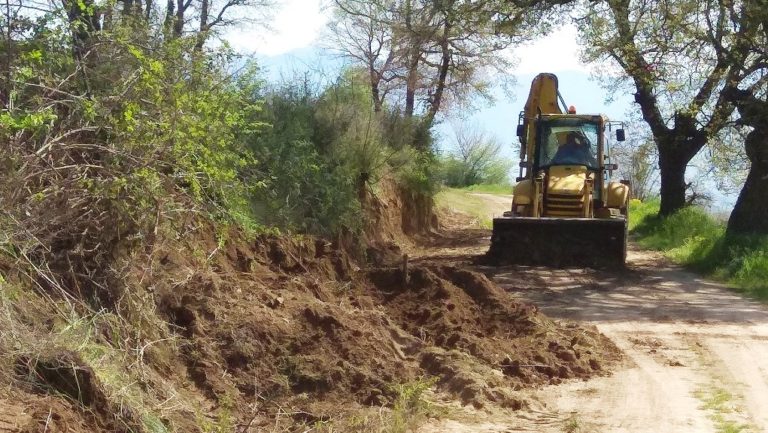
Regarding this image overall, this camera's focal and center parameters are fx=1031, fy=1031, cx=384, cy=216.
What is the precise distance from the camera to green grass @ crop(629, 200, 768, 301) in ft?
55.9

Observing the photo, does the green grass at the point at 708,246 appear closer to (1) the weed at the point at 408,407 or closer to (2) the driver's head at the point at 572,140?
(2) the driver's head at the point at 572,140

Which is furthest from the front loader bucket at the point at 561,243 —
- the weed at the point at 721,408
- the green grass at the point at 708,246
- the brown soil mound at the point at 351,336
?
the weed at the point at 721,408

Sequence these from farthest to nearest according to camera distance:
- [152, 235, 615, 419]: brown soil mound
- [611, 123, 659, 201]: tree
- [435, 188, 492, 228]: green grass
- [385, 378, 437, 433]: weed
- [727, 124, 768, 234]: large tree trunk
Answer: [435, 188, 492, 228]: green grass, [611, 123, 659, 201]: tree, [727, 124, 768, 234]: large tree trunk, [152, 235, 615, 419]: brown soil mound, [385, 378, 437, 433]: weed

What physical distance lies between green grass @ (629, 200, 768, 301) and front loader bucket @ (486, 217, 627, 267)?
2041 mm

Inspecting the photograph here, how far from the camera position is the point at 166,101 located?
8.69m

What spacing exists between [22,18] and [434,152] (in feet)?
65.8

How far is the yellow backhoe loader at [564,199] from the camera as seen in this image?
57.7 feet

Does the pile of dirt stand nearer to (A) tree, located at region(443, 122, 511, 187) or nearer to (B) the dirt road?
(B) the dirt road

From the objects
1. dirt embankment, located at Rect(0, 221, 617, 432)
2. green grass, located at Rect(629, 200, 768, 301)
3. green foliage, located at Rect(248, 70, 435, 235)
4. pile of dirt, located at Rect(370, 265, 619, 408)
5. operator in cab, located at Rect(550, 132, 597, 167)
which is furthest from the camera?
operator in cab, located at Rect(550, 132, 597, 167)

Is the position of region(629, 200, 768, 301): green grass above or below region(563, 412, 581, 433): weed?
above

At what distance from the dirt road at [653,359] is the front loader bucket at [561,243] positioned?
0.38 m

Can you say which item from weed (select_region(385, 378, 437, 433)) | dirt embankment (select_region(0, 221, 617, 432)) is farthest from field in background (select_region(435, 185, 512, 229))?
weed (select_region(385, 378, 437, 433))

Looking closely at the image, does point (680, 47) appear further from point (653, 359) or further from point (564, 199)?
point (653, 359)

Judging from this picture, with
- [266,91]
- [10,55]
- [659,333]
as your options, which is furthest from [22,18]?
[266,91]
